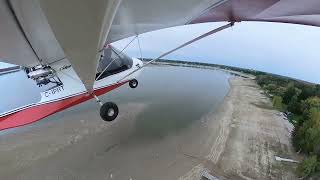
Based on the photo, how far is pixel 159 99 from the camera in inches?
1056

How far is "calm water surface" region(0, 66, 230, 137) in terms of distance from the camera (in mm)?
21297

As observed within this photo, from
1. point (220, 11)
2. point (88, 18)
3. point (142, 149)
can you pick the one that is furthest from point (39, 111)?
point (88, 18)

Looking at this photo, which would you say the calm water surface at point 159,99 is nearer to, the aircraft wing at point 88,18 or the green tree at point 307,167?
the green tree at point 307,167

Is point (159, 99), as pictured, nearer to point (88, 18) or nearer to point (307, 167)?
point (307, 167)

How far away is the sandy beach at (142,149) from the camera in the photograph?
14.9 meters

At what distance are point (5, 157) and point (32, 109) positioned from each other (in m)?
7.57

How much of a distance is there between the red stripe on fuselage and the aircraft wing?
2.65 metres

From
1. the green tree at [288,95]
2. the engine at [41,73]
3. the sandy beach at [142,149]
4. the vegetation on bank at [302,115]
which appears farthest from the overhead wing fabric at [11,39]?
the green tree at [288,95]

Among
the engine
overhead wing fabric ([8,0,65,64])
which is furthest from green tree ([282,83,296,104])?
overhead wing fabric ([8,0,65,64])

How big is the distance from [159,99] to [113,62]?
14.5m

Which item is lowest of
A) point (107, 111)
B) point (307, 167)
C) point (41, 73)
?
point (307, 167)

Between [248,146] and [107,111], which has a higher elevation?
[107,111]

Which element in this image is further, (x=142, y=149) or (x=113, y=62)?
(x=142, y=149)

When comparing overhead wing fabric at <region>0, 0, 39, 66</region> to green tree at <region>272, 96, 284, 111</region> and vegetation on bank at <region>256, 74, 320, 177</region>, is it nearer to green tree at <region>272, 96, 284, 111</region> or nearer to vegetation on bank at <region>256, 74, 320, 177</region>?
vegetation on bank at <region>256, 74, 320, 177</region>
